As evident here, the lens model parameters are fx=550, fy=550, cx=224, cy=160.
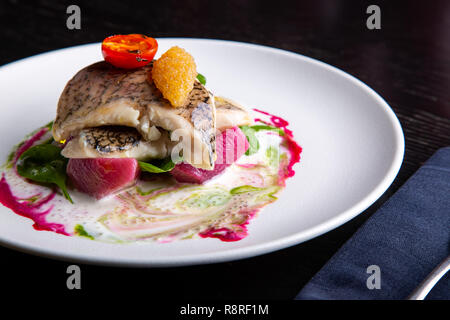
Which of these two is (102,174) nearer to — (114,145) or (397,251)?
(114,145)

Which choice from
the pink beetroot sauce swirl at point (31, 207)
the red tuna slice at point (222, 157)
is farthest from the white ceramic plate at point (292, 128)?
the red tuna slice at point (222, 157)

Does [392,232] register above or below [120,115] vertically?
below

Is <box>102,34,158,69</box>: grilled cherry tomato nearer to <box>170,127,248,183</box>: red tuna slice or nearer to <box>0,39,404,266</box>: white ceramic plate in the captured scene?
<box>170,127,248,183</box>: red tuna slice

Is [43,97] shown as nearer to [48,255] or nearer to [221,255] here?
[48,255]

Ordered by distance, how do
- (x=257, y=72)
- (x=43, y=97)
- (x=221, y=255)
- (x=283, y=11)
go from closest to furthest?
(x=221, y=255) → (x=43, y=97) → (x=257, y=72) → (x=283, y=11)

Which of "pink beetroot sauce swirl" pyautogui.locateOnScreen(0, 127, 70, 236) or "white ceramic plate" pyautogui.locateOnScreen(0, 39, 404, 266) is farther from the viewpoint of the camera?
"pink beetroot sauce swirl" pyautogui.locateOnScreen(0, 127, 70, 236)

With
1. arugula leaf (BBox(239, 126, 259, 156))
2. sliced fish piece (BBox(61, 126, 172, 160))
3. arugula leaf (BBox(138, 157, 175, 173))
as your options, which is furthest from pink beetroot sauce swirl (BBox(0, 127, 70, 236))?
arugula leaf (BBox(239, 126, 259, 156))

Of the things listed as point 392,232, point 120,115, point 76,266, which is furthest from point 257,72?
point 76,266
